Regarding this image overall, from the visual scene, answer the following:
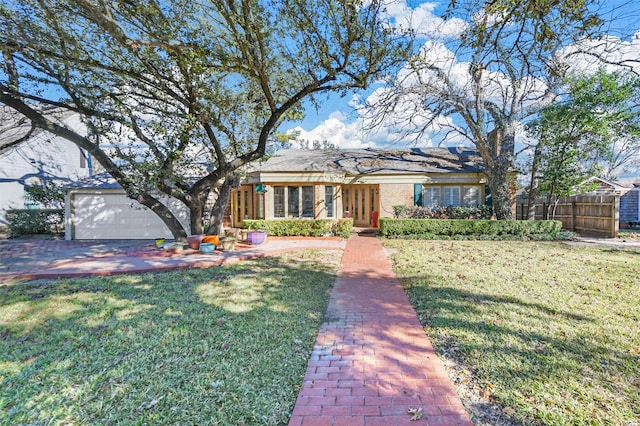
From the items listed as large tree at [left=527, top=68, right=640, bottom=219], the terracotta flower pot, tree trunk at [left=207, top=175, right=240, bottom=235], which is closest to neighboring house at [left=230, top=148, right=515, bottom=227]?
large tree at [left=527, top=68, right=640, bottom=219]

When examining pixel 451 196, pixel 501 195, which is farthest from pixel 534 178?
pixel 451 196

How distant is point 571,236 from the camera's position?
13602 mm

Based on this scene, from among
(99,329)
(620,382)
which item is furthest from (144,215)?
(620,382)

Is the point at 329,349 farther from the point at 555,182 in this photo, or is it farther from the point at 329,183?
the point at 555,182

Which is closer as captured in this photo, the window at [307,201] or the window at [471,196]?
the window at [307,201]

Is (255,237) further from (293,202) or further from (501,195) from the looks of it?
(501,195)

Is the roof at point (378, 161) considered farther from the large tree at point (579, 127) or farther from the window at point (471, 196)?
the large tree at point (579, 127)

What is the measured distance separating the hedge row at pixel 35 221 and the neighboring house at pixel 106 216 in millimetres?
2081

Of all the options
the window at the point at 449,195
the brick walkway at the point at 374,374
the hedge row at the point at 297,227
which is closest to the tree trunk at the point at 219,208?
the hedge row at the point at 297,227

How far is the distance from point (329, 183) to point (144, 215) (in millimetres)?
9193

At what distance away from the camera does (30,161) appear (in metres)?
16.6

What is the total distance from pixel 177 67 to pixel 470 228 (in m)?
13.2

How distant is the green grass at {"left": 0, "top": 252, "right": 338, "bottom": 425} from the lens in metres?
2.65

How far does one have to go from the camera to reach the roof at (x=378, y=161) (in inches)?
658
